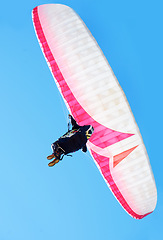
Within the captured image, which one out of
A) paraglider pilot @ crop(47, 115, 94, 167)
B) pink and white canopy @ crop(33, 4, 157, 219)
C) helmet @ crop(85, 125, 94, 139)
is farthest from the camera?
pink and white canopy @ crop(33, 4, 157, 219)

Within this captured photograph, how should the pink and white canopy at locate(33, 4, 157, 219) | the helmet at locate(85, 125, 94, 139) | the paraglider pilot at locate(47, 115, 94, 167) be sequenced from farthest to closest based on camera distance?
the pink and white canopy at locate(33, 4, 157, 219) < the helmet at locate(85, 125, 94, 139) < the paraglider pilot at locate(47, 115, 94, 167)

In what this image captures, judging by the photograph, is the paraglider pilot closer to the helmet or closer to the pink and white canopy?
the helmet

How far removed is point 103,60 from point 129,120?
1751 millimetres

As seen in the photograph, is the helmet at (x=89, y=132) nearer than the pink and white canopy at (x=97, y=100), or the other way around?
the helmet at (x=89, y=132)

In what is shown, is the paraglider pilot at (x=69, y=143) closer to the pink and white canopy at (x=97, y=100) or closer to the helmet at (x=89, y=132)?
the helmet at (x=89, y=132)

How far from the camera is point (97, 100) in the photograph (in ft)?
27.5

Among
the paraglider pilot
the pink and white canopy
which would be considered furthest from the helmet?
the pink and white canopy

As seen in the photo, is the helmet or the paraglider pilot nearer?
the paraglider pilot

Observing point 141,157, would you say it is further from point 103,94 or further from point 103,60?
point 103,60

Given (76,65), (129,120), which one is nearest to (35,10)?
(76,65)

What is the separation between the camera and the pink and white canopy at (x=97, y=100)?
831cm

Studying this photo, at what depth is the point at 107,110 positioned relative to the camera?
8367mm

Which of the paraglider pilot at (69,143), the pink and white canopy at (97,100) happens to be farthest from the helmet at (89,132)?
the pink and white canopy at (97,100)

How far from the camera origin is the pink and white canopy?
831 cm
